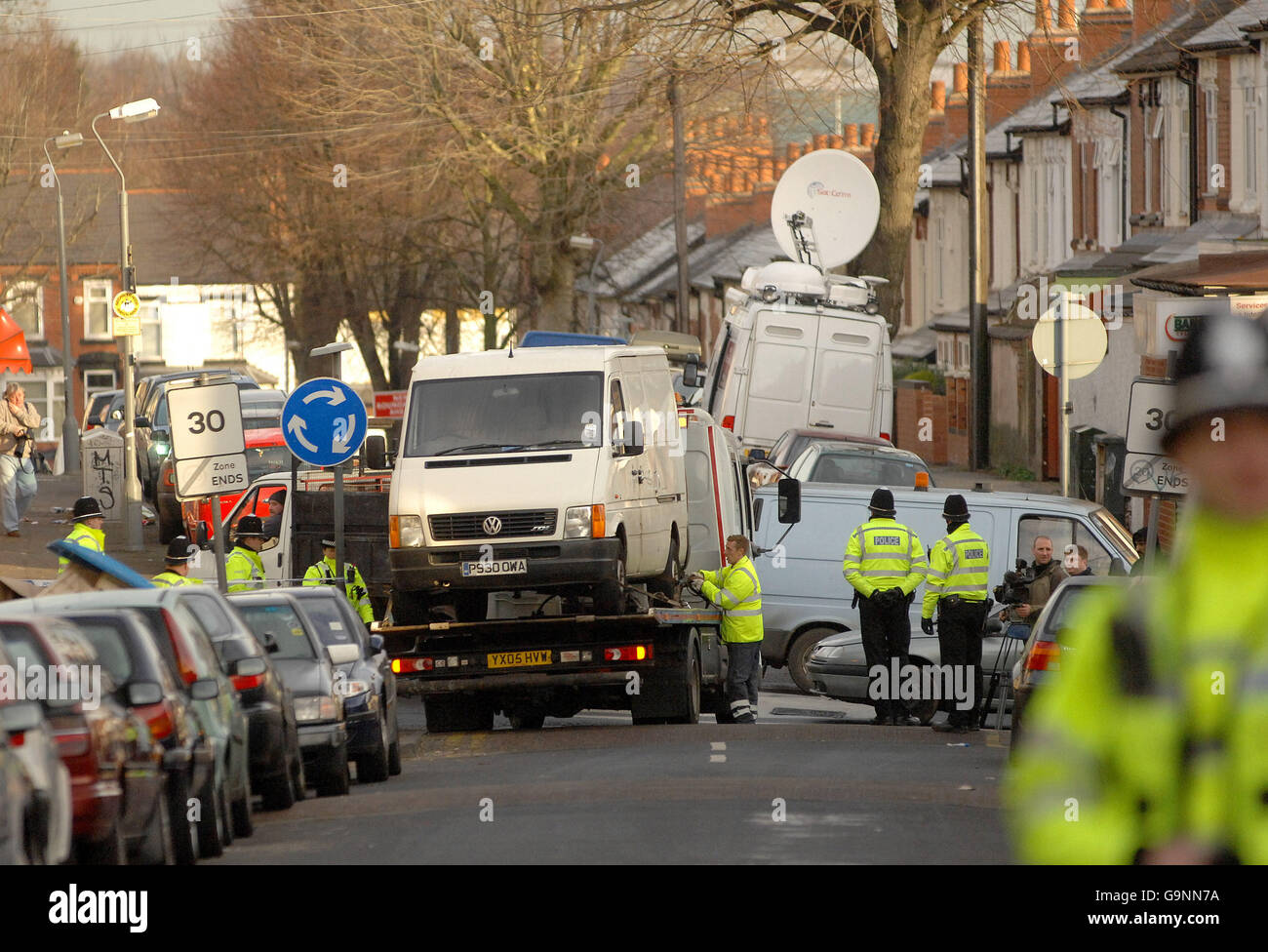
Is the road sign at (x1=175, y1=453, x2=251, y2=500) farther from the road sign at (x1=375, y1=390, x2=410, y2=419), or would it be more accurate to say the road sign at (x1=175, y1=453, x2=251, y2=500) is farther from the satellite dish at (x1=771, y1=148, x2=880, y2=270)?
the road sign at (x1=375, y1=390, x2=410, y2=419)

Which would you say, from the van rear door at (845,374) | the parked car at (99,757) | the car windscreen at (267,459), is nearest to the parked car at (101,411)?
the car windscreen at (267,459)

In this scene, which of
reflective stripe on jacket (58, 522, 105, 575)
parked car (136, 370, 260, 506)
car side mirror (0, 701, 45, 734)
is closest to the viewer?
car side mirror (0, 701, 45, 734)

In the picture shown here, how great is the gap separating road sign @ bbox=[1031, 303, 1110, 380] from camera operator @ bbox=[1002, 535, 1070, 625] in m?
2.80

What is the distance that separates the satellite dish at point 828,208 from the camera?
29.1 metres

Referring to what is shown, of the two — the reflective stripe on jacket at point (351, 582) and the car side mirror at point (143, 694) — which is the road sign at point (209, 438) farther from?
the car side mirror at point (143, 694)

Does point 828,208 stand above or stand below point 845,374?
above

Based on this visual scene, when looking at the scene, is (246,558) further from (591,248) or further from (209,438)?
(591,248)

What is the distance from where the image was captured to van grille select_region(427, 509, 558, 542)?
1581 centimetres

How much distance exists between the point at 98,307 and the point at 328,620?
74.4 m

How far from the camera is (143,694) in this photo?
9586mm

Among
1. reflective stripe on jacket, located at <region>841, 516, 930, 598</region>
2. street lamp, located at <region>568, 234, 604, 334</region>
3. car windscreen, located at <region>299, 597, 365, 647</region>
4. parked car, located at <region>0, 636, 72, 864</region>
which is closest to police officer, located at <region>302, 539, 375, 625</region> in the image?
car windscreen, located at <region>299, 597, 365, 647</region>

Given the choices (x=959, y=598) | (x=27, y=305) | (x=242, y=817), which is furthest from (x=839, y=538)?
(x=27, y=305)
